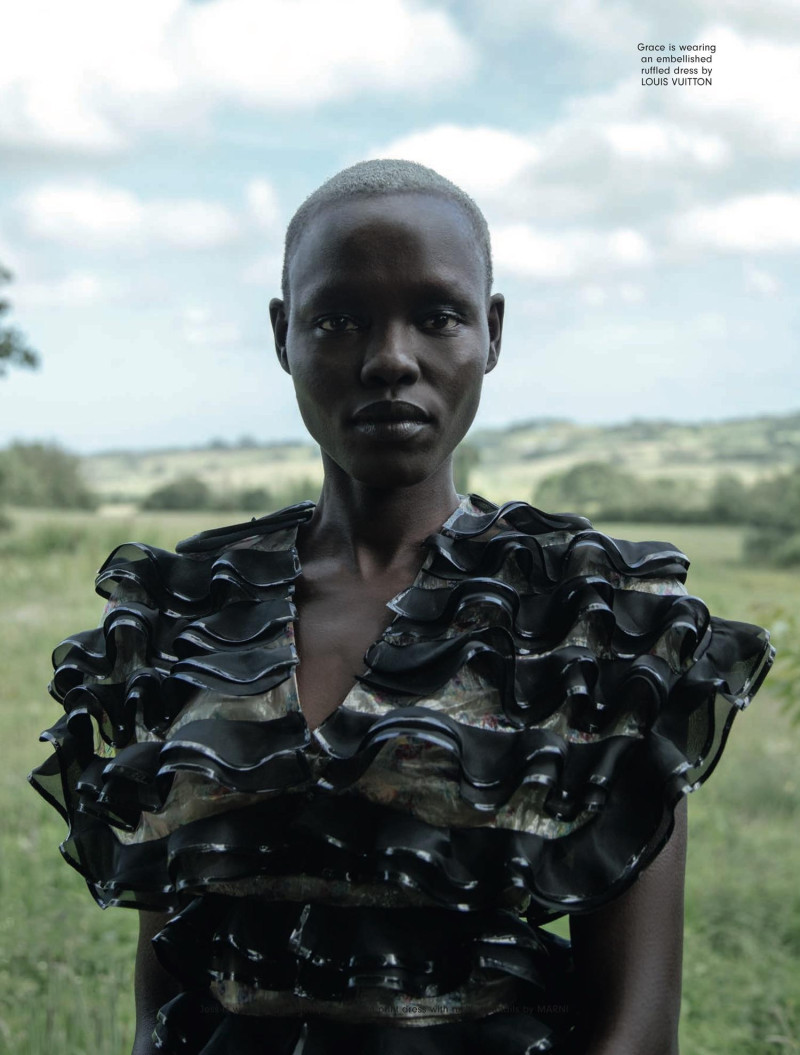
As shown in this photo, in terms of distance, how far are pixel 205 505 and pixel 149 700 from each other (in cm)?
791

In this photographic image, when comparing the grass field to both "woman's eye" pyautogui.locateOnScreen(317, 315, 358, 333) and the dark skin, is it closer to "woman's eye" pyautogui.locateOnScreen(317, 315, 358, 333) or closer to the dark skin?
the dark skin

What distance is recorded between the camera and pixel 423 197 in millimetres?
1675

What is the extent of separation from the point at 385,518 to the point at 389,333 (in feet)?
0.96

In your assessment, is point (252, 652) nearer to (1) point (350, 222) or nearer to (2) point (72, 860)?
(2) point (72, 860)

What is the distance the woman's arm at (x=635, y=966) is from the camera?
1.52 m

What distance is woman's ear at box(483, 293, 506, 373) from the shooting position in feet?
5.94

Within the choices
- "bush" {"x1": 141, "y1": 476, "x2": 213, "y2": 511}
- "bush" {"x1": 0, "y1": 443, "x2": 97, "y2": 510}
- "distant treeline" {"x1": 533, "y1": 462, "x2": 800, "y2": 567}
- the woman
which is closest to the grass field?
the woman

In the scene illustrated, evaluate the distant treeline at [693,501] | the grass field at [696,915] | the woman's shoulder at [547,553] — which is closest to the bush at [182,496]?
the grass field at [696,915]

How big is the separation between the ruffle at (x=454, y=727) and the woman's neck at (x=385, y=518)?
0.04 m

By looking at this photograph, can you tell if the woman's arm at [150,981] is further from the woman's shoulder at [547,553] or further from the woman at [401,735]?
the woman's shoulder at [547,553]

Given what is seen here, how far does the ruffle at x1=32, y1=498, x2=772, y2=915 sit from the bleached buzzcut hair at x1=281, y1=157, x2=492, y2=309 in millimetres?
427

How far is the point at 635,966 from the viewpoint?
1.53 m

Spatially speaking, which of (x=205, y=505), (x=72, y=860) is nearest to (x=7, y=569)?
(x=205, y=505)

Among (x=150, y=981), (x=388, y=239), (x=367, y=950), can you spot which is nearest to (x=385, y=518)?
(x=388, y=239)
